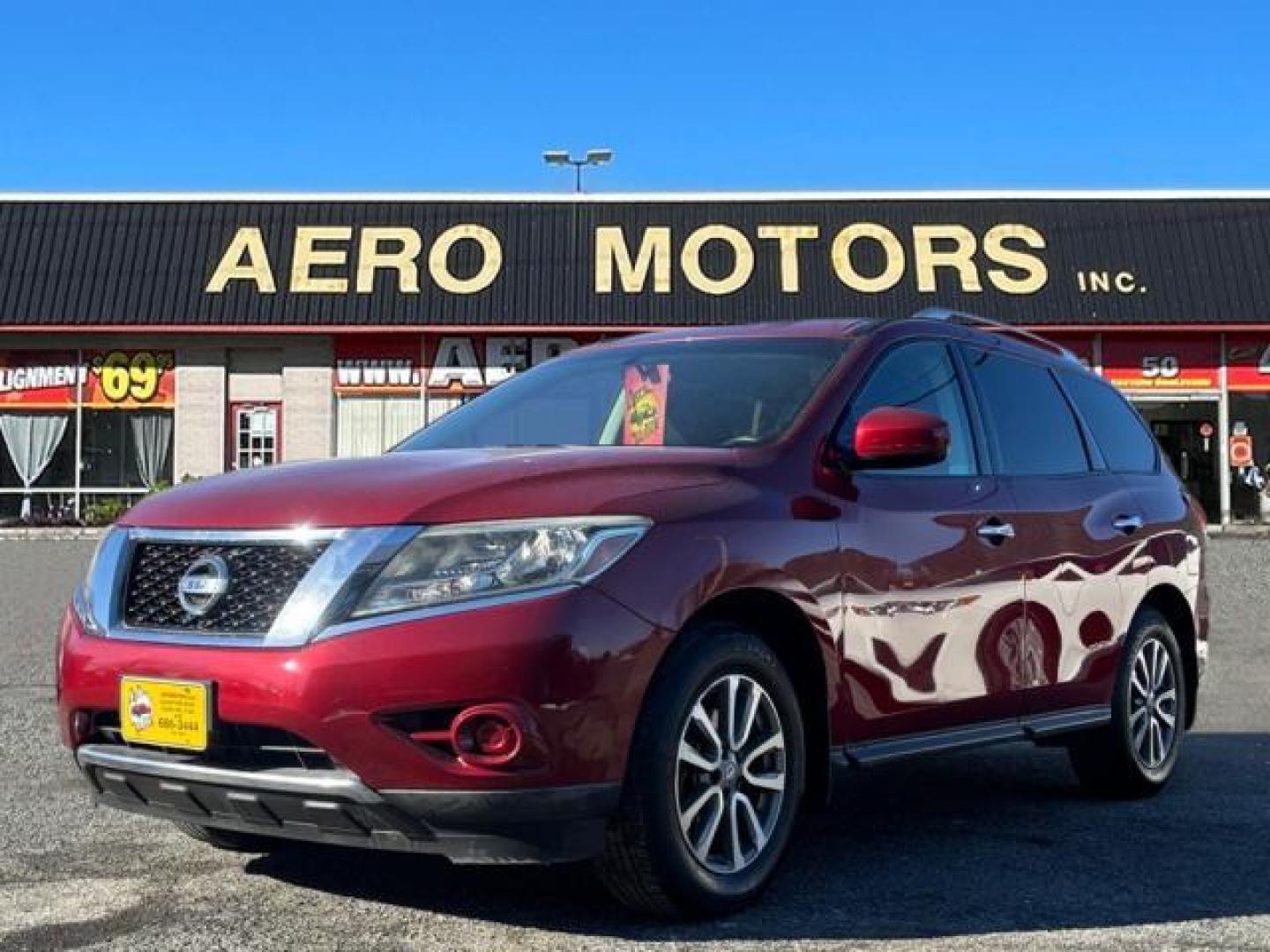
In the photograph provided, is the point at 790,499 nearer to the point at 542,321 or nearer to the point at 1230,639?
the point at 1230,639

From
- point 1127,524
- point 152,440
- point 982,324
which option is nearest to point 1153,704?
point 1127,524

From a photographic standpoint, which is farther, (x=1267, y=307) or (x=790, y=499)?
(x=1267, y=307)

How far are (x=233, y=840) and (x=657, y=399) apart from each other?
2.03 metres

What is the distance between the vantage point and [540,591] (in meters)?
3.71

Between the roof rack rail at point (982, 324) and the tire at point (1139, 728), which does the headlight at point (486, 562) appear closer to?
the roof rack rail at point (982, 324)

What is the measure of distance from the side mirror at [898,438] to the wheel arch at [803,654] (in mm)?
574

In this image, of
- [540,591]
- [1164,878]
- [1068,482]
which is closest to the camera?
[540,591]

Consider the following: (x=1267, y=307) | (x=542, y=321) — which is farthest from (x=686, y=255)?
(x=1267, y=307)

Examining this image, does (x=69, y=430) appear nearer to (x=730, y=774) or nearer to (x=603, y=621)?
(x=730, y=774)

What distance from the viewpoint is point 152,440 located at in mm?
27297

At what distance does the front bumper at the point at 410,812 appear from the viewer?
12.1ft

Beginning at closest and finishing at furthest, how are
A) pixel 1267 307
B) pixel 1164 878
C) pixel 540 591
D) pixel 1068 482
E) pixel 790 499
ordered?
pixel 540 591, pixel 790 499, pixel 1164 878, pixel 1068 482, pixel 1267 307

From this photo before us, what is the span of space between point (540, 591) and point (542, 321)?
2290 cm

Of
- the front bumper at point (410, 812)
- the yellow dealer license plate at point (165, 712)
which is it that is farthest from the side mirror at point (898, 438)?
the yellow dealer license plate at point (165, 712)
